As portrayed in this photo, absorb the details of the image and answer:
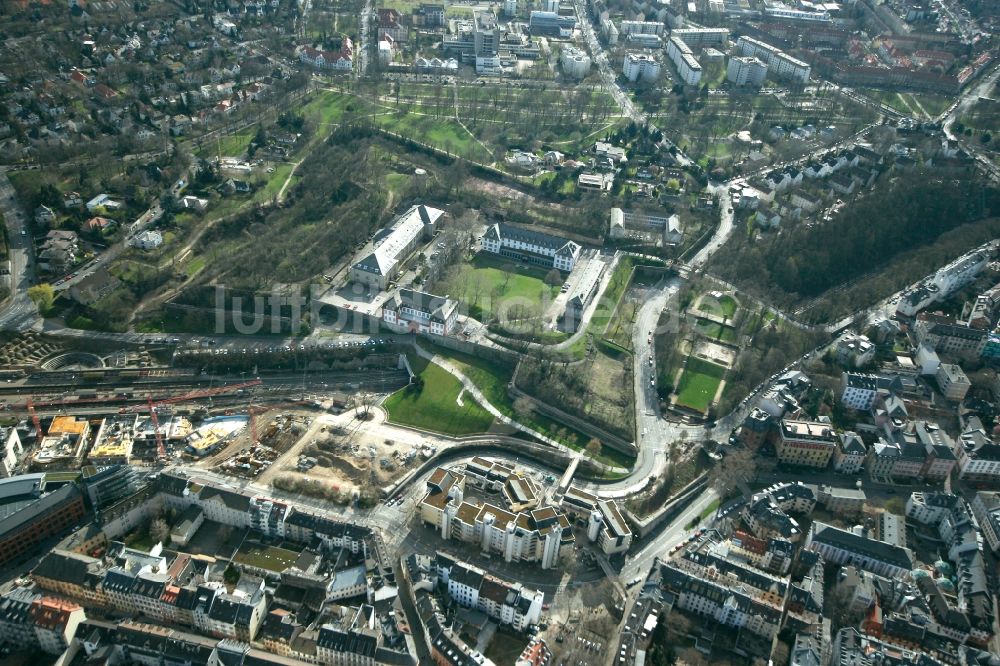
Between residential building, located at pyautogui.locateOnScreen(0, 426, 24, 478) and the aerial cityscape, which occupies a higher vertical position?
the aerial cityscape

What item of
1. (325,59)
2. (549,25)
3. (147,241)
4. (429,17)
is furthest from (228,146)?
(549,25)

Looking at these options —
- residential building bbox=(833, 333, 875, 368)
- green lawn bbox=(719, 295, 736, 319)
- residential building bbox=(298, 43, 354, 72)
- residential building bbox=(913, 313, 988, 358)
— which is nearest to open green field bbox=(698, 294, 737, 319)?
green lawn bbox=(719, 295, 736, 319)

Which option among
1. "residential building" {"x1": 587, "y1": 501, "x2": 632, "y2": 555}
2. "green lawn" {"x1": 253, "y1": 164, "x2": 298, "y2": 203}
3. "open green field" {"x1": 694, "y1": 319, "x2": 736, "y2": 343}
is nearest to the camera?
"residential building" {"x1": 587, "y1": 501, "x2": 632, "y2": 555}

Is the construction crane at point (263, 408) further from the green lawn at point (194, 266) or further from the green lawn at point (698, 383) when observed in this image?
the green lawn at point (698, 383)

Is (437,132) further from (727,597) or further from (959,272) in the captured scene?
(727,597)

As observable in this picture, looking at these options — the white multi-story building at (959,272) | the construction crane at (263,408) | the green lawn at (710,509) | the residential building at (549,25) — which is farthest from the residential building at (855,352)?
the residential building at (549,25)

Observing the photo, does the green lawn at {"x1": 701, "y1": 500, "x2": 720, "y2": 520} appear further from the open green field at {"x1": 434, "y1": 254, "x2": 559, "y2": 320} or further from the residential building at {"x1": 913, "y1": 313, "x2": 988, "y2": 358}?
the residential building at {"x1": 913, "y1": 313, "x2": 988, "y2": 358}
